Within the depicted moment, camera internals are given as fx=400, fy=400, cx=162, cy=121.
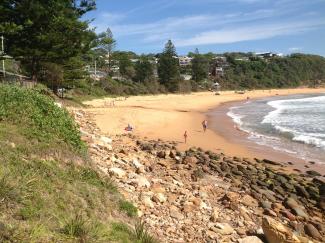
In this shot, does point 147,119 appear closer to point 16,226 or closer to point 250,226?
point 250,226

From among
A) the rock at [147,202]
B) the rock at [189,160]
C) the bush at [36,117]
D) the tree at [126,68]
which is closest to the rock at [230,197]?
the rock at [147,202]

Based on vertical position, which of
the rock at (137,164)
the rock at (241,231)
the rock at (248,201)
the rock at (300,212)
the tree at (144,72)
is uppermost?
the tree at (144,72)

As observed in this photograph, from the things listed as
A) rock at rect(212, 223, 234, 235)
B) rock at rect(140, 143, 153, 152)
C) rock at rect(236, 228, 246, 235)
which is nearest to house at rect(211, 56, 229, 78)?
rock at rect(140, 143, 153, 152)

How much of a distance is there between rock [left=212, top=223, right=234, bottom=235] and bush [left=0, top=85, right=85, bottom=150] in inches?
153

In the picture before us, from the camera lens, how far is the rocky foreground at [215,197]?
890cm

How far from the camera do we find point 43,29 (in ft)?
74.6

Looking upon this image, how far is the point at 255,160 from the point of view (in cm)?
1841

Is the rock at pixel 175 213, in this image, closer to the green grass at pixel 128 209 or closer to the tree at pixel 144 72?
the green grass at pixel 128 209

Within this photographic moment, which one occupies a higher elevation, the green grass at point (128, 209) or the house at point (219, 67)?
the house at point (219, 67)

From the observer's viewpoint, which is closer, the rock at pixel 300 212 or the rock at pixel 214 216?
the rock at pixel 214 216

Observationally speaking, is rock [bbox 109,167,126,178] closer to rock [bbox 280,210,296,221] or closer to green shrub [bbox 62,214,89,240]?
rock [bbox 280,210,296,221]

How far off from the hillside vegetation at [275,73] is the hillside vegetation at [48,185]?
102094mm

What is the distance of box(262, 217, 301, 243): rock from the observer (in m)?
8.48

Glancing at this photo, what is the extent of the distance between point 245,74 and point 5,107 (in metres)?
122
